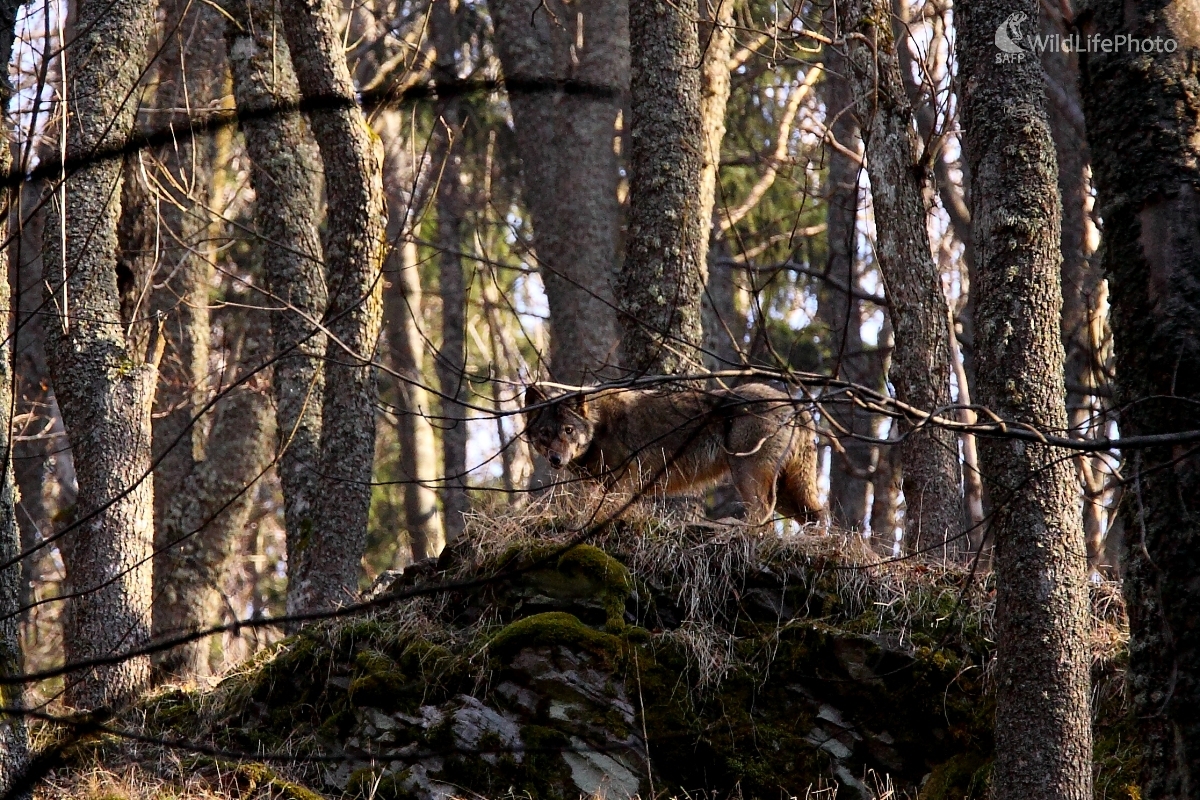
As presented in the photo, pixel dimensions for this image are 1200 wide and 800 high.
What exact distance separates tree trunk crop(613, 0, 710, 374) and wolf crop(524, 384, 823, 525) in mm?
496

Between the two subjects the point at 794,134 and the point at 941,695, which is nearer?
the point at 941,695

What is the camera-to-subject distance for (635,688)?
20.7 feet

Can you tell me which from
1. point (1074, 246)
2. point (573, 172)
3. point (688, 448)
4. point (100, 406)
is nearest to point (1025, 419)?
point (688, 448)

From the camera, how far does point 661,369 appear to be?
8.71 meters

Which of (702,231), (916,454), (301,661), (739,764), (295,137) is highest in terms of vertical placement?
(295,137)

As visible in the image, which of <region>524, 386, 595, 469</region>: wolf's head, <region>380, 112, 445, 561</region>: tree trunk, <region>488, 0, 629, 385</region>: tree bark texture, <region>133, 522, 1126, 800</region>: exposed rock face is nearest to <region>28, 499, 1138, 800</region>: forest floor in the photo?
<region>133, 522, 1126, 800</region>: exposed rock face

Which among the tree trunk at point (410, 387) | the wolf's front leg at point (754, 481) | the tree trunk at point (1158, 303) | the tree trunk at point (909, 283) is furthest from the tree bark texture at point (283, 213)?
the tree trunk at point (1158, 303)

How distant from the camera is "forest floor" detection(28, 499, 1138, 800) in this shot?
6.03m

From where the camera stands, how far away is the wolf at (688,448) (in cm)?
854

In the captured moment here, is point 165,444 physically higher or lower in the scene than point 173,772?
higher

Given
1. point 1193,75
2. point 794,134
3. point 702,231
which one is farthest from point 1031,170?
point 794,134

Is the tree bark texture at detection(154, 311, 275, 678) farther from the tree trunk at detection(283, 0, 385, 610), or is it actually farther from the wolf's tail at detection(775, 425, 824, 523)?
the wolf's tail at detection(775, 425, 824, 523)

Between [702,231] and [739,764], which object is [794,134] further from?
[739,764]

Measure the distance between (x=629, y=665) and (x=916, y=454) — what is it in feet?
8.67
